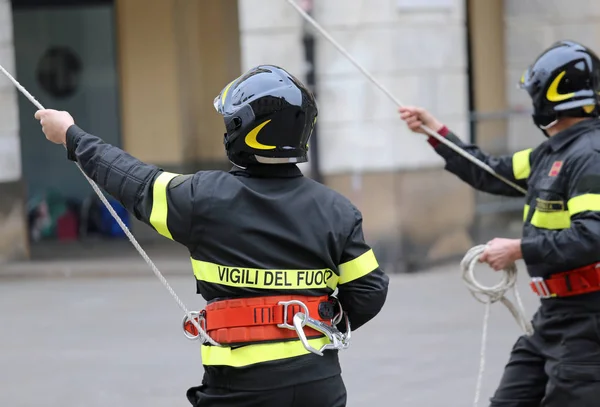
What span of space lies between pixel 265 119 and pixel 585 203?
1422mm

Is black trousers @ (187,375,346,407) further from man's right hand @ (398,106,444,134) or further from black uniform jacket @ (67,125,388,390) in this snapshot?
man's right hand @ (398,106,444,134)

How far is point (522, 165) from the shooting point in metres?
4.64

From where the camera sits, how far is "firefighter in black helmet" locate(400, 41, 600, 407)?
3881 millimetres

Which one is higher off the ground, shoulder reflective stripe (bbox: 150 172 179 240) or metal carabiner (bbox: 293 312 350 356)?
shoulder reflective stripe (bbox: 150 172 179 240)

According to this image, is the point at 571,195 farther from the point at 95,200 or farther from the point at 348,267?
the point at 95,200

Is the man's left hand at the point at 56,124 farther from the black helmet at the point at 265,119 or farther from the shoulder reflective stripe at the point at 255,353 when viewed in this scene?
the shoulder reflective stripe at the point at 255,353

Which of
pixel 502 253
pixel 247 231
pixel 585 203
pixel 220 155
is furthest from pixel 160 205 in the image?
pixel 220 155

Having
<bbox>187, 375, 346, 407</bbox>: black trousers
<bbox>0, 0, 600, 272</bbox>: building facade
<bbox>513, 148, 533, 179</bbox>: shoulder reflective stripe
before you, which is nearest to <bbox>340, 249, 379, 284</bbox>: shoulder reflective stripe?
<bbox>187, 375, 346, 407</bbox>: black trousers

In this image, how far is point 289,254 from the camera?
10.4ft

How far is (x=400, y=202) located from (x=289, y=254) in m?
7.24

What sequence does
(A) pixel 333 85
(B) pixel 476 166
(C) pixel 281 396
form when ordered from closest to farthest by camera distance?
(C) pixel 281 396 → (B) pixel 476 166 → (A) pixel 333 85

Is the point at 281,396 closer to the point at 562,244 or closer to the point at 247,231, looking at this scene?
the point at 247,231

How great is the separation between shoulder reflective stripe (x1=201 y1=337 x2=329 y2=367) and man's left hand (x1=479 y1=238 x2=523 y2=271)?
115 cm

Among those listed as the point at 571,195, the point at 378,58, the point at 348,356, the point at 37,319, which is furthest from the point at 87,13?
the point at 571,195
